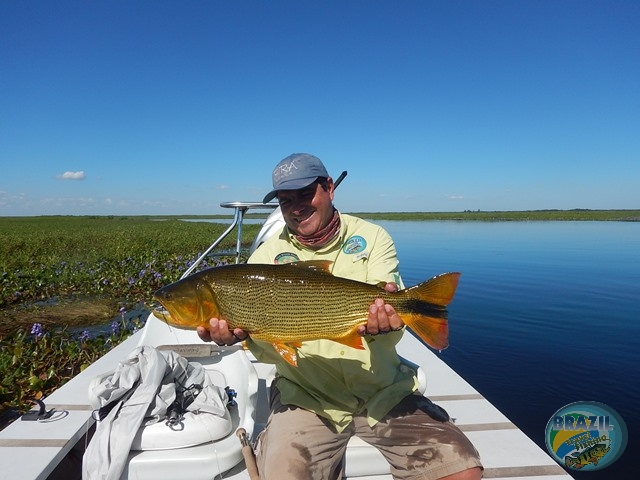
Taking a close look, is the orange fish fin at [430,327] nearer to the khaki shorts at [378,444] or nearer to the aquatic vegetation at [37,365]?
the khaki shorts at [378,444]

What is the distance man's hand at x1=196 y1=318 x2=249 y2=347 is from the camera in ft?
9.62

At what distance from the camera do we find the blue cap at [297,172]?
319 cm

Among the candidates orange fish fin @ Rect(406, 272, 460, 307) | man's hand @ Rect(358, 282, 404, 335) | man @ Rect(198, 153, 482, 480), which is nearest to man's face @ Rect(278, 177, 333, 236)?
man @ Rect(198, 153, 482, 480)

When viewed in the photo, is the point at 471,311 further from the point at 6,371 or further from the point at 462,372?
the point at 6,371

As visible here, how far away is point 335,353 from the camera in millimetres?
3047

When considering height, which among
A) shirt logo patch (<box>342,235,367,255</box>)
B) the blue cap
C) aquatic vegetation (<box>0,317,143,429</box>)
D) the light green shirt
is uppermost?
the blue cap

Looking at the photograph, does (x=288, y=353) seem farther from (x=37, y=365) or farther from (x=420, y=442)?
(x=37, y=365)

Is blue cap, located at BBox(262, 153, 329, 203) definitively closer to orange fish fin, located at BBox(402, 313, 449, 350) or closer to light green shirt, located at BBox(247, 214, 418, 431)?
light green shirt, located at BBox(247, 214, 418, 431)

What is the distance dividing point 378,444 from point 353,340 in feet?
2.58

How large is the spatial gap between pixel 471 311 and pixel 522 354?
3.18 meters

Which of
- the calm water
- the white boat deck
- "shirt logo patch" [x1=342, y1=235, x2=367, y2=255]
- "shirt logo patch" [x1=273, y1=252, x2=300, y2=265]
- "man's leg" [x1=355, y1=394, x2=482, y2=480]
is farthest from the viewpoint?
the calm water

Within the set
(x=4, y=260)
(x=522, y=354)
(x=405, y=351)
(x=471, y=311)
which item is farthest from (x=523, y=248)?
(x=4, y=260)

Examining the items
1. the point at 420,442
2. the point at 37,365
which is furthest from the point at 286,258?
the point at 37,365

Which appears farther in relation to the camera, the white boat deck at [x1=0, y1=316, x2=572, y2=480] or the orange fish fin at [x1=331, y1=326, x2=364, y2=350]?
the white boat deck at [x1=0, y1=316, x2=572, y2=480]
